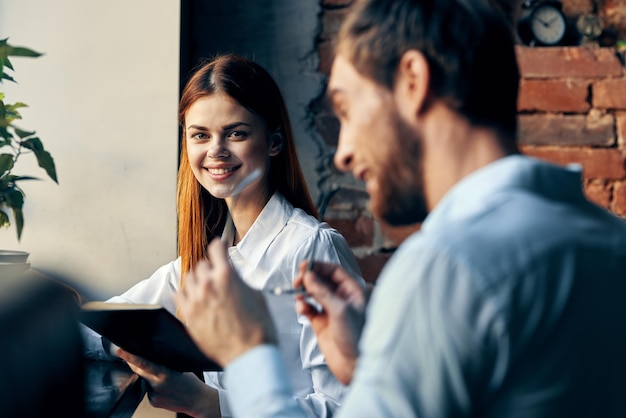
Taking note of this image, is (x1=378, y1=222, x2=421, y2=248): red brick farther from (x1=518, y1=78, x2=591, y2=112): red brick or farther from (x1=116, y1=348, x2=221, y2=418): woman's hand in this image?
(x1=116, y1=348, x2=221, y2=418): woman's hand

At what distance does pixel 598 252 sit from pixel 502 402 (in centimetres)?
11

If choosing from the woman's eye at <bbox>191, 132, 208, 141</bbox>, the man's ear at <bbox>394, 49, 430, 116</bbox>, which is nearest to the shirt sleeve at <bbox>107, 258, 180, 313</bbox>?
the woman's eye at <bbox>191, 132, 208, 141</bbox>

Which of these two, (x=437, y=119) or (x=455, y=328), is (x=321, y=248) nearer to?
(x=437, y=119)

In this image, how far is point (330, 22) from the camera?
1.67 metres

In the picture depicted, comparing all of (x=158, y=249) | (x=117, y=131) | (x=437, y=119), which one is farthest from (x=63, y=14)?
(x=437, y=119)

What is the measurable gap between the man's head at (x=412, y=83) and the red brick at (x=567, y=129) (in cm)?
117

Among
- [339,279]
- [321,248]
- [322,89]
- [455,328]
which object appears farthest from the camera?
[322,89]

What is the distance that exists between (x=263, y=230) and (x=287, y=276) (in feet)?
0.31

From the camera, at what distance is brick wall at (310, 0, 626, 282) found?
1675 millimetres

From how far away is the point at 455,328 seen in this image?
43cm

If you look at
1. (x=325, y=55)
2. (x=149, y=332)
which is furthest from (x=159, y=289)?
(x=325, y=55)

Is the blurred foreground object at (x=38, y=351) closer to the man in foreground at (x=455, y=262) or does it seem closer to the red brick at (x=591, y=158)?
the man in foreground at (x=455, y=262)

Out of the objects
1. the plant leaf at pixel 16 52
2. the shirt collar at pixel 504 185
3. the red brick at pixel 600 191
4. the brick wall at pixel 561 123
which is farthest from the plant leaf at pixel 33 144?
the red brick at pixel 600 191

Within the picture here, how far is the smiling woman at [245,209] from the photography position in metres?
1.16
